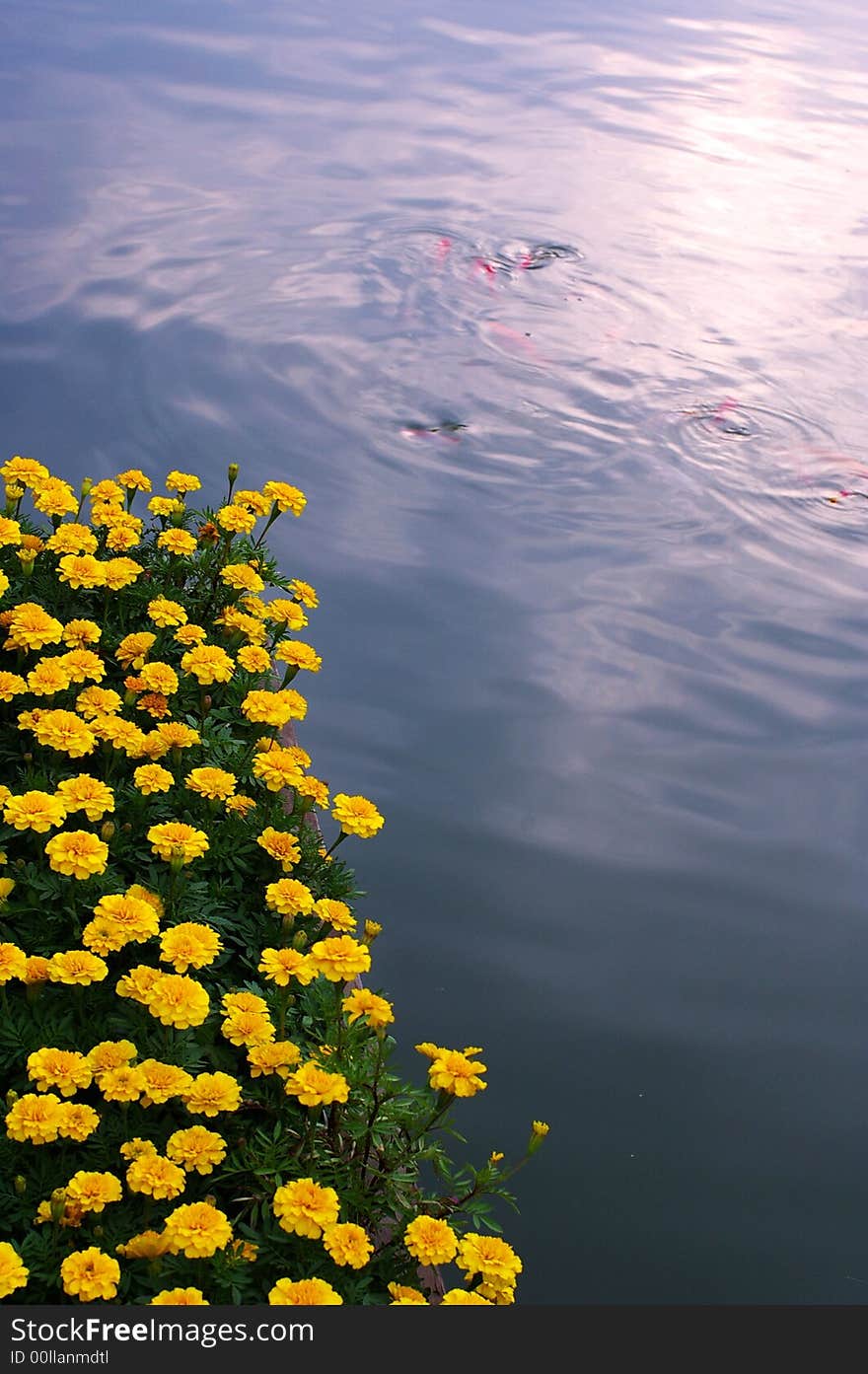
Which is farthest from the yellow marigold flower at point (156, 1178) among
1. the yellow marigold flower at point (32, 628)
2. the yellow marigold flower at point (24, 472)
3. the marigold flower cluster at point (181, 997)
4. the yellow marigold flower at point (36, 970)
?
the yellow marigold flower at point (24, 472)

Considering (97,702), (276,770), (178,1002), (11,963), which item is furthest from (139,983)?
(97,702)

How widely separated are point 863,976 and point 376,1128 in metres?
1.47

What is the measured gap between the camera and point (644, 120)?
302 inches

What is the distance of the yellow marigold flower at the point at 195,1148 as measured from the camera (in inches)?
70.3

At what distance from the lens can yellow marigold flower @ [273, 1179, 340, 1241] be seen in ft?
5.59

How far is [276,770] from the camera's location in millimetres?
2312

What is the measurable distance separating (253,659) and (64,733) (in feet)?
1.46

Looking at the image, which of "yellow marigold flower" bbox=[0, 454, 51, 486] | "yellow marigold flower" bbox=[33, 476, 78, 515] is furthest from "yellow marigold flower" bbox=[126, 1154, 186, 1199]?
"yellow marigold flower" bbox=[0, 454, 51, 486]

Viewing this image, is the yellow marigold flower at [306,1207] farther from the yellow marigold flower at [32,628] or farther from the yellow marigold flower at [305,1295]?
the yellow marigold flower at [32,628]

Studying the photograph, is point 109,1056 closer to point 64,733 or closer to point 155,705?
point 64,733

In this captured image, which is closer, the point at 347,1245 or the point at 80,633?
the point at 347,1245

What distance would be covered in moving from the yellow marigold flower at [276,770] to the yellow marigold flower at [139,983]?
47 cm

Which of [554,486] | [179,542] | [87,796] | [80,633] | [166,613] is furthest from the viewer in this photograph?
[554,486]

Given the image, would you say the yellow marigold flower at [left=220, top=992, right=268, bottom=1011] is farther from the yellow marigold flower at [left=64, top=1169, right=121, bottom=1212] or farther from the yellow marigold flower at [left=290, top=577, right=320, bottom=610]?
the yellow marigold flower at [left=290, top=577, right=320, bottom=610]
